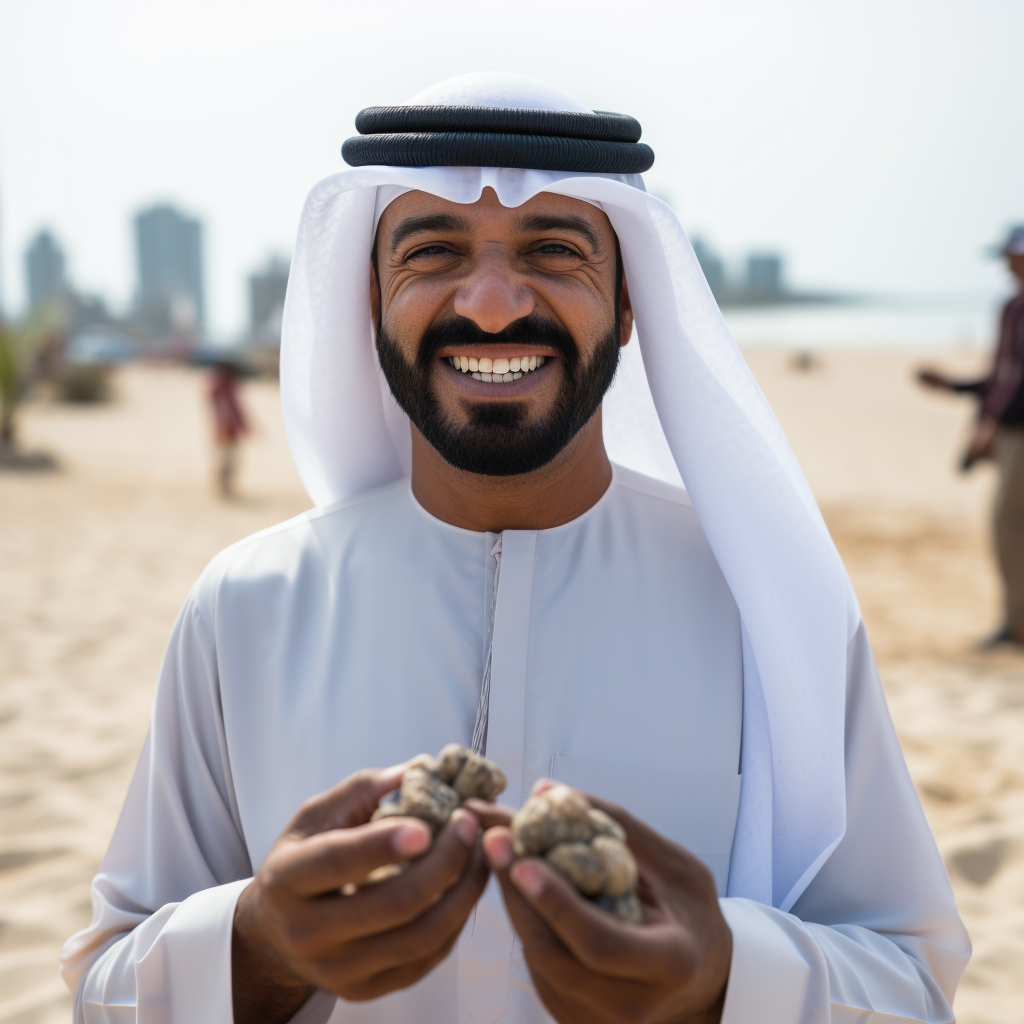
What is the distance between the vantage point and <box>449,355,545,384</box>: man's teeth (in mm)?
1649

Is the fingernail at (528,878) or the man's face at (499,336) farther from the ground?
the man's face at (499,336)

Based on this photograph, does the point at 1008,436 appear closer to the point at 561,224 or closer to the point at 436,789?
the point at 561,224

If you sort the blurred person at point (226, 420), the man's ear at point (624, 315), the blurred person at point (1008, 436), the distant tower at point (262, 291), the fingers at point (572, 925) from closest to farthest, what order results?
the fingers at point (572, 925) → the man's ear at point (624, 315) → the blurred person at point (1008, 436) → the blurred person at point (226, 420) → the distant tower at point (262, 291)

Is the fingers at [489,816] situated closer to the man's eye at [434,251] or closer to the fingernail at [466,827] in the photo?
the fingernail at [466,827]

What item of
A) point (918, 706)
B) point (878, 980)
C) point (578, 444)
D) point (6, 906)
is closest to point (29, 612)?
point (6, 906)

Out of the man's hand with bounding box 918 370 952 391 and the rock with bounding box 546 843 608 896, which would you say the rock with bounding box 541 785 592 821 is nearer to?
the rock with bounding box 546 843 608 896

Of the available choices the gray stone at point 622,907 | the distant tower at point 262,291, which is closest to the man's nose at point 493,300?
the gray stone at point 622,907

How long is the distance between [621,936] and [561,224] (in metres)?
1.11

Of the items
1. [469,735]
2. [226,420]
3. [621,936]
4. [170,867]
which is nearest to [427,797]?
[621,936]

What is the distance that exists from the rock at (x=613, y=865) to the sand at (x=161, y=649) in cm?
231

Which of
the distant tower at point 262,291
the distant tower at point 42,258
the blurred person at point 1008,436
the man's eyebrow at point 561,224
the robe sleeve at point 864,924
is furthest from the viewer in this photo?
the distant tower at point 42,258

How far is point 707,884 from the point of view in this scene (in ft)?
3.88

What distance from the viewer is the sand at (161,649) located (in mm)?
3346

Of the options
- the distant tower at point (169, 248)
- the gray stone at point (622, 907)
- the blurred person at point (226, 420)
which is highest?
the gray stone at point (622, 907)
